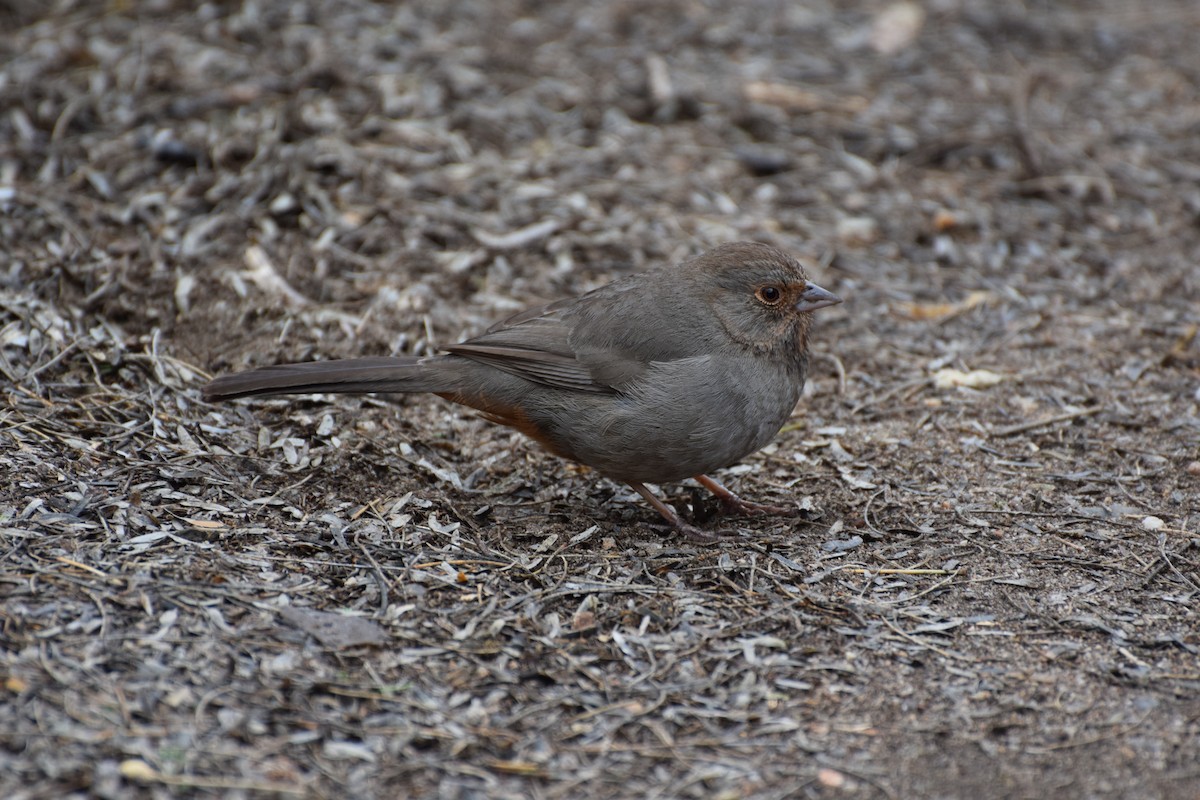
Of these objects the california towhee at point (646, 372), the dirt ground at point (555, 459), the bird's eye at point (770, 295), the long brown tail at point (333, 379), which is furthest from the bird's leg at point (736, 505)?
the long brown tail at point (333, 379)

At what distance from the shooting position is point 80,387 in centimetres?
489

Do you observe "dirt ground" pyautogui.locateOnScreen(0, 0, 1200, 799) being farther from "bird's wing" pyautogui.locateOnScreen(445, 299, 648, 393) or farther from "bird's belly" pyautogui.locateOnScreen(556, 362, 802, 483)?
"bird's wing" pyautogui.locateOnScreen(445, 299, 648, 393)

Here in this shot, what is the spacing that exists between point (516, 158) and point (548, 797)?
15.7 feet

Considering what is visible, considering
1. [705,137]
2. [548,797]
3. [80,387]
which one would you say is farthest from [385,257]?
[548,797]

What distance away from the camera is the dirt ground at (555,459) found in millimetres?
3338

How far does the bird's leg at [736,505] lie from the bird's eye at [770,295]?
0.76 metres

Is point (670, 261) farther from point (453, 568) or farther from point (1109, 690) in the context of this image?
point (1109, 690)

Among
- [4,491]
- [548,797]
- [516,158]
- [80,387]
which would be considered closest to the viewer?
[548,797]

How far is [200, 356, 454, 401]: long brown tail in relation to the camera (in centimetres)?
445

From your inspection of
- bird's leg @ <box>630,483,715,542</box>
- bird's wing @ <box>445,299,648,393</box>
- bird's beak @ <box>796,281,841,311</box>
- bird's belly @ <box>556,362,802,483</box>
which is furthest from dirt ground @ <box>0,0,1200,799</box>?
bird's beak @ <box>796,281,841,311</box>

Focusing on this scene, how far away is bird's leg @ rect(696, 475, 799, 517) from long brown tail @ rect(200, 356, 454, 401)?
104cm

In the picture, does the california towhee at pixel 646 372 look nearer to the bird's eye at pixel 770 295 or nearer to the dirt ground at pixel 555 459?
the bird's eye at pixel 770 295

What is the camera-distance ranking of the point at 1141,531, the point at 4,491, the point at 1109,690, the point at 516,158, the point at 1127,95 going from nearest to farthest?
the point at 1109,690, the point at 4,491, the point at 1141,531, the point at 516,158, the point at 1127,95

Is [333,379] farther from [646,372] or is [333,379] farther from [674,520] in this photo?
[674,520]
